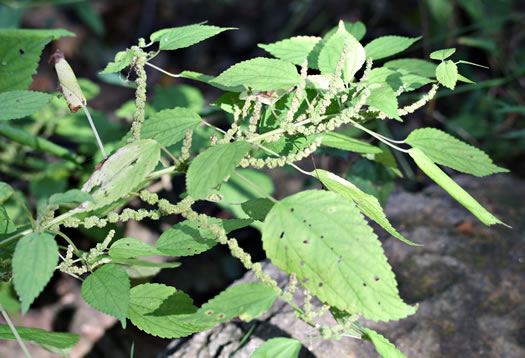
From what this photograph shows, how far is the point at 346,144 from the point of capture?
106 cm

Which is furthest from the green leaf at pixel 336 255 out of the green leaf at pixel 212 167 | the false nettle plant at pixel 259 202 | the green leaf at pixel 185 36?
the green leaf at pixel 185 36

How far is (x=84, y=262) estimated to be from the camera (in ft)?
3.18

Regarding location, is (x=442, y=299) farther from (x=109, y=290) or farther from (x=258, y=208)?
(x=109, y=290)

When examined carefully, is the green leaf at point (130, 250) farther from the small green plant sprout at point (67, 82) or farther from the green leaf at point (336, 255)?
the green leaf at point (336, 255)

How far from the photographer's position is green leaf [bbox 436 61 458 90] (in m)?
0.90

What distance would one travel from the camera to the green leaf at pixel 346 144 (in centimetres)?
105

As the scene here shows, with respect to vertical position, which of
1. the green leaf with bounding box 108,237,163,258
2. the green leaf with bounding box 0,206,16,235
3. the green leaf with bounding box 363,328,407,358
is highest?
the green leaf with bounding box 0,206,16,235

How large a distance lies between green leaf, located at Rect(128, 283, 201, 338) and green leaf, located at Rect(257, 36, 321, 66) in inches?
24.4

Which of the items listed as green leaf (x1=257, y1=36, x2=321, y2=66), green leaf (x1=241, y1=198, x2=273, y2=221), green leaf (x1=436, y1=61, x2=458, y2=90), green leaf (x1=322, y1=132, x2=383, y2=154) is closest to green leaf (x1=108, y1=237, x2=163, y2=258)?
green leaf (x1=241, y1=198, x2=273, y2=221)

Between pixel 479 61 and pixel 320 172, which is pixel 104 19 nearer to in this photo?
pixel 479 61

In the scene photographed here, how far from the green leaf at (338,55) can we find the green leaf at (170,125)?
0.32 metres

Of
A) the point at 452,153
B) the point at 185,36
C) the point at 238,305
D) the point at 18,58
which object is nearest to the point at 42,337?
the point at 238,305

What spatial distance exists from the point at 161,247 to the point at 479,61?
310 cm

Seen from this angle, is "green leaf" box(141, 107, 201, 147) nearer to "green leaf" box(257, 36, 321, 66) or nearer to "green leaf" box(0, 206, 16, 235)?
"green leaf" box(257, 36, 321, 66)
